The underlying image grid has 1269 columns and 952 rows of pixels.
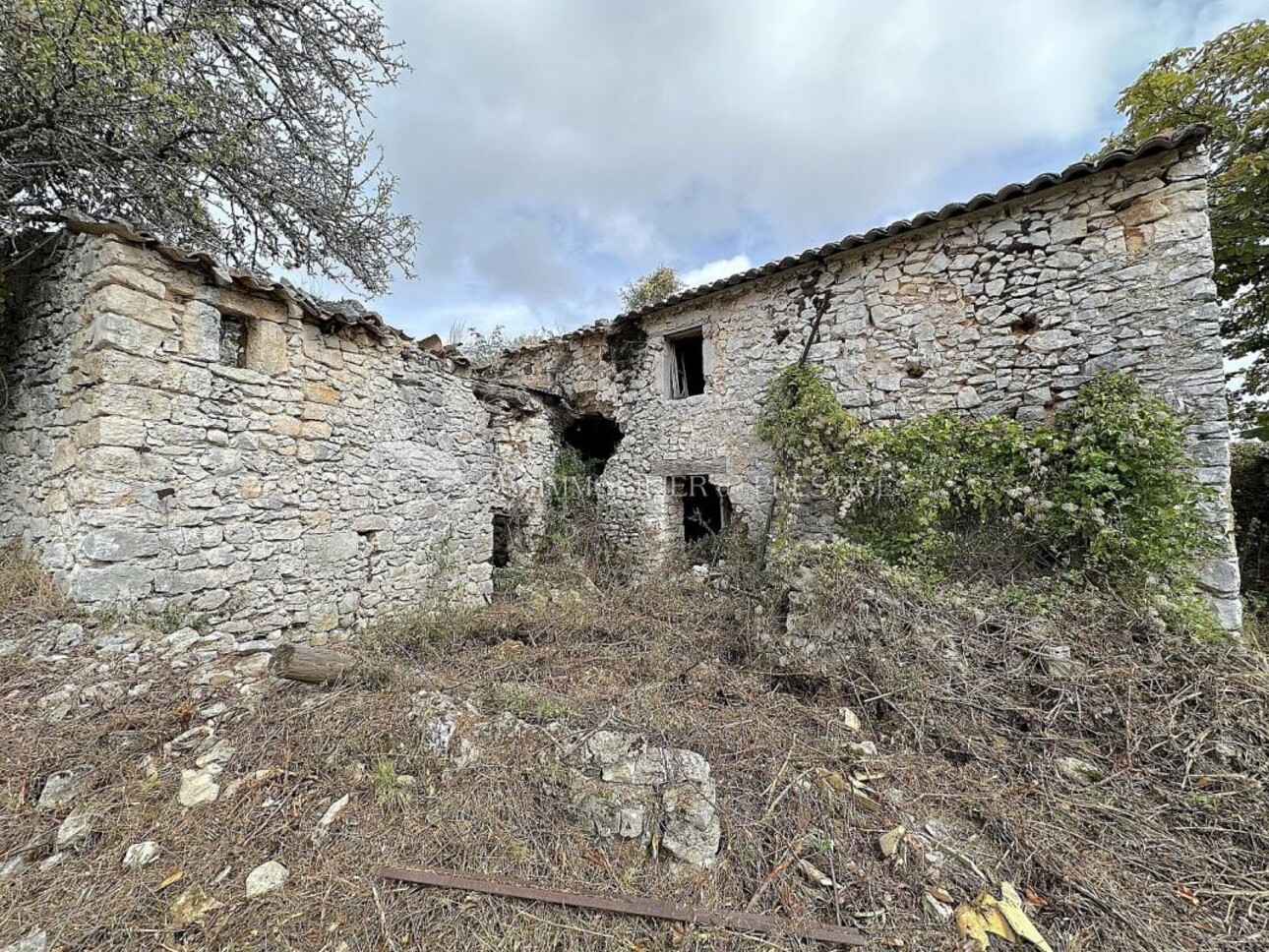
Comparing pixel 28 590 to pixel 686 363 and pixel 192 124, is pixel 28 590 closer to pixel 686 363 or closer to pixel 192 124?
pixel 192 124

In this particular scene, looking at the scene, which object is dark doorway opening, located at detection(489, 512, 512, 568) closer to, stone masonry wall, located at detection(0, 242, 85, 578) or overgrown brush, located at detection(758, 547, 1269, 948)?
stone masonry wall, located at detection(0, 242, 85, 578)

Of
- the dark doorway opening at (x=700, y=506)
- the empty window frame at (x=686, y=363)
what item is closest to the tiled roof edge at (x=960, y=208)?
the empty window frame at (x=686, y=363)

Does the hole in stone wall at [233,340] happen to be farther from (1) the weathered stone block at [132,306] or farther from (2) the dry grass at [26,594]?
(2) the dry grass at [26,594]

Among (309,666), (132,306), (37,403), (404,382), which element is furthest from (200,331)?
(309,666)

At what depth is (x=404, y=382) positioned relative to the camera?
5867 millimetres

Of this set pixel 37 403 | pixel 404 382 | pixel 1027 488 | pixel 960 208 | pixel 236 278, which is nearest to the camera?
pixel 37 403

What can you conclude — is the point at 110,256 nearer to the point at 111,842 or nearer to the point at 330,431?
the point at 330,431

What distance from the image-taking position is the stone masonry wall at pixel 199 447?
362cm

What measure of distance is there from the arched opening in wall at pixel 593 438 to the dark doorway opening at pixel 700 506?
4.85ft

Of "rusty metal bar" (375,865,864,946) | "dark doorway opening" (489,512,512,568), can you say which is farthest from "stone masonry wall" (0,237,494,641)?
"rusty metal bar" (375,865,864,946)

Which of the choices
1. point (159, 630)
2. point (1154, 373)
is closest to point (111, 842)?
point (159, 630)

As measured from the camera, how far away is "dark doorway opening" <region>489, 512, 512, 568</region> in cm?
776

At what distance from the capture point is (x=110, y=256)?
3576 mm

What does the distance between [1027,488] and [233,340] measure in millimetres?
7412
